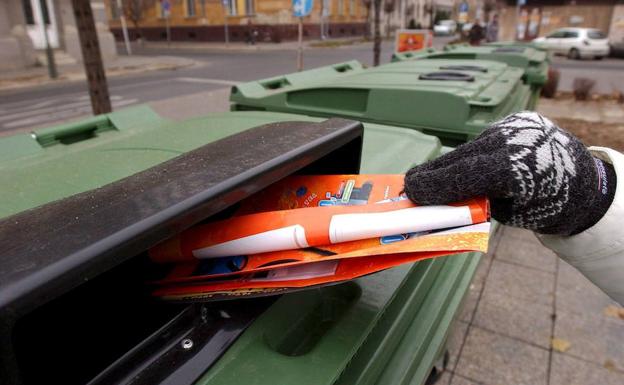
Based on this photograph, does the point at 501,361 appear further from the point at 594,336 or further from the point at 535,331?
the point at 594,336

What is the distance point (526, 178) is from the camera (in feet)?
3.26

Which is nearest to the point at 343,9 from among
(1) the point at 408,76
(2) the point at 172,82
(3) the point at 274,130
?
(2) the point at 172,82

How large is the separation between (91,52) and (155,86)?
8.78m

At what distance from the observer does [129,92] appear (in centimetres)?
1215

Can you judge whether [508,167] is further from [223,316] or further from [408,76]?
[408,76]

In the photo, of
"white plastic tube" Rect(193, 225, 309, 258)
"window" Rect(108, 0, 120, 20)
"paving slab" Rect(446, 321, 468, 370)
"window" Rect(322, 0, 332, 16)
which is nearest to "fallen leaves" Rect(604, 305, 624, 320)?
"paving slab" Rect(446, 321, 468, 370)

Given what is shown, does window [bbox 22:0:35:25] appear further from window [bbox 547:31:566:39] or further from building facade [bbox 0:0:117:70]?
window [bbox 547:31:566:39]

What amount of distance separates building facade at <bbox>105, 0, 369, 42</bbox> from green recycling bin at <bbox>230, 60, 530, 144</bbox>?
26.4m

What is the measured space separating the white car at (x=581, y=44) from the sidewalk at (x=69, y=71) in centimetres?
1667

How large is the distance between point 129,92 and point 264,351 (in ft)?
40.5

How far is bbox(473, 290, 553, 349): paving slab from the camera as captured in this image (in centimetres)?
277

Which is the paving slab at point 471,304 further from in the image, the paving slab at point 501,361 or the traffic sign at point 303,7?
the traffic sign at point 303,7

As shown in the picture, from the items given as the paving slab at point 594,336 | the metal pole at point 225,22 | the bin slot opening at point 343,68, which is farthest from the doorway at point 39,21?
the paving slab at point 594,336

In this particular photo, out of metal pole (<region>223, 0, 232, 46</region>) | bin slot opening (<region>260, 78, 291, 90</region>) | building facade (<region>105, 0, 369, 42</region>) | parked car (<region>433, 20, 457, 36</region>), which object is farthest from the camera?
parked car (<region>433, 20, 457, 36</region>)
